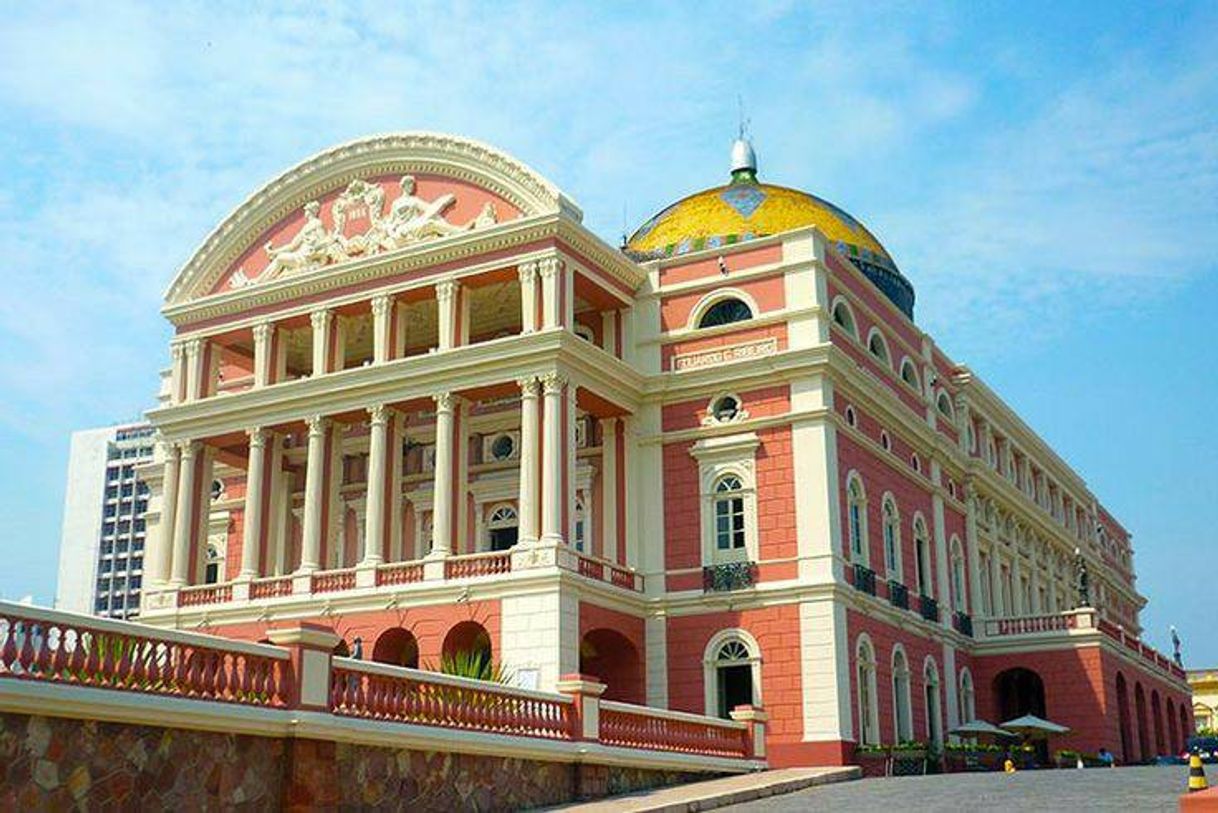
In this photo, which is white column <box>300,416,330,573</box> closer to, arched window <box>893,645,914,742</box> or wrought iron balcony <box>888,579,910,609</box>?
wrought iron balcony <box>888,579,910,609</box>

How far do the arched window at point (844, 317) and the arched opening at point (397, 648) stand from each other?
38.4ft

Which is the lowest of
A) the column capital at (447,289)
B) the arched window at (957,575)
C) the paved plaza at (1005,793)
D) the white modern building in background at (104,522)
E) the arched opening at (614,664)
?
the paved plaza at (1005,793)

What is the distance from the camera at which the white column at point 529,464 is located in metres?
28.2

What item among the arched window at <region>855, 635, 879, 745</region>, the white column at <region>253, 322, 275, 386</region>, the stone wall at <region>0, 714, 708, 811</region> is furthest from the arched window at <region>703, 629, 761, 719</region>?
the white column at <region>253, 322, 275, 386</region>

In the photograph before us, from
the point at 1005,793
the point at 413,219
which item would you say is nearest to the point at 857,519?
the point at 413,219

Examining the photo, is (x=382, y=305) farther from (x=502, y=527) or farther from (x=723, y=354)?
(x=723, y=354)

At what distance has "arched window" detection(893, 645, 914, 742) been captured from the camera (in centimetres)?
3181

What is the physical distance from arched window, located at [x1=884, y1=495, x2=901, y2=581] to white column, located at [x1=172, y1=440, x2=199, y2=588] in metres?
15.9

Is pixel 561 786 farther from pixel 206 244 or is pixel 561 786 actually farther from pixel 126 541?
pixel 126 541

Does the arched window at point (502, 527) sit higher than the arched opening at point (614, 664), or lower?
higher

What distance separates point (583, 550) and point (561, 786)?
39.5 ft

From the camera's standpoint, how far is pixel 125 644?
13125mm

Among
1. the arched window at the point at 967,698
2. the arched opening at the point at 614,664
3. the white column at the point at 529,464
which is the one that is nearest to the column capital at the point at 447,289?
the white column at the point at 529,464

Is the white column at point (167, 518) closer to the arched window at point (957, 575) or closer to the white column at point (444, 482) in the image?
the white column at point (444, 482)
